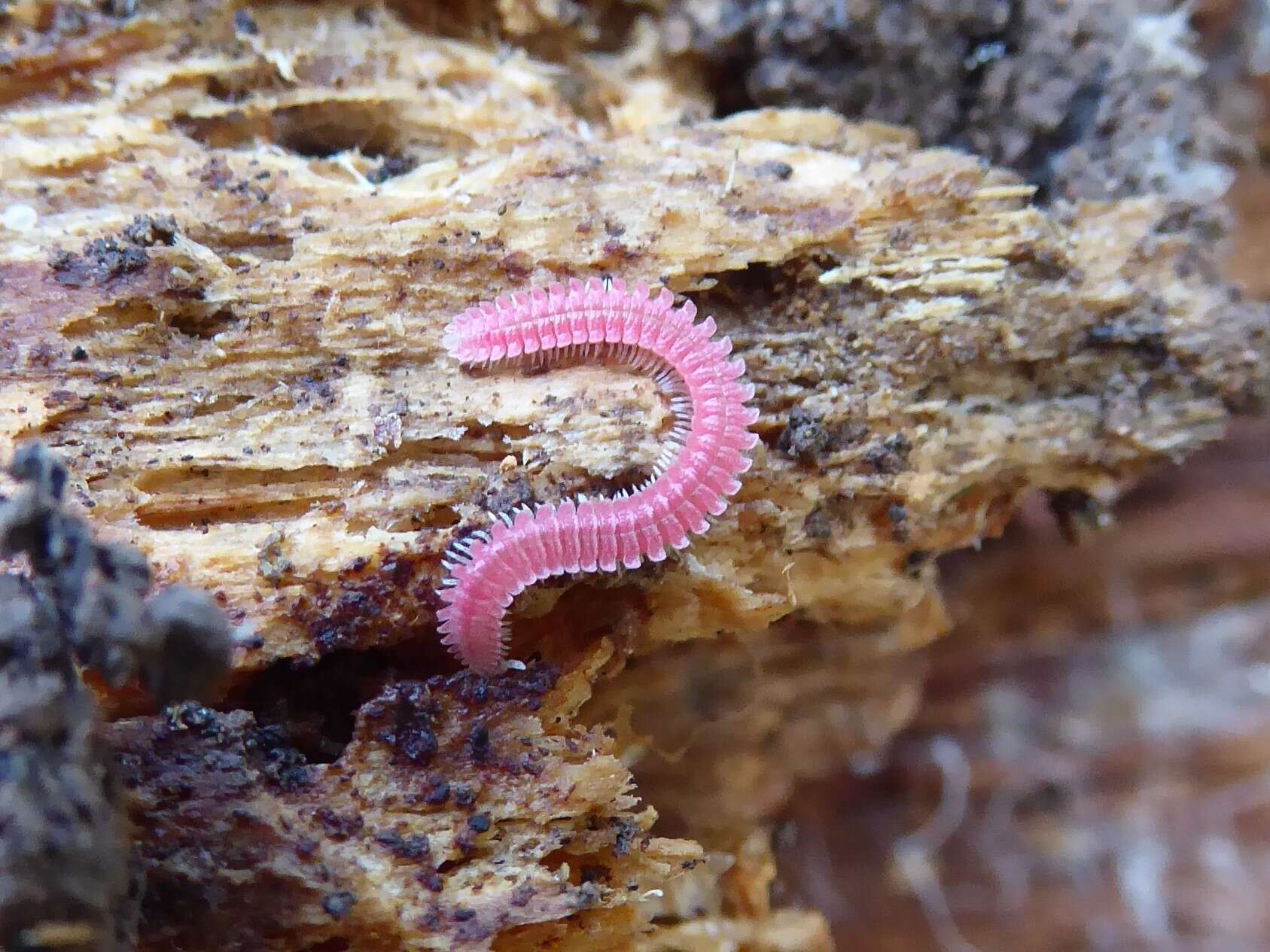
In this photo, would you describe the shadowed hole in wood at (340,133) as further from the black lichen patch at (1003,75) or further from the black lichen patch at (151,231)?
the black lichen patch at (1003,75)

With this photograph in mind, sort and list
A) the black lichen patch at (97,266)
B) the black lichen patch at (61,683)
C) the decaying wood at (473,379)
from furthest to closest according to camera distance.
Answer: the black lichen patch at (97,266) < the decaying wood at (473,379) < the black lichen patch at (61,683)

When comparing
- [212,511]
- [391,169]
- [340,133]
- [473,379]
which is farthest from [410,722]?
[340,133]

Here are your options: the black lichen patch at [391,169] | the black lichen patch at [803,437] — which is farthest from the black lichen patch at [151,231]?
the black lichen patch at [803,437]

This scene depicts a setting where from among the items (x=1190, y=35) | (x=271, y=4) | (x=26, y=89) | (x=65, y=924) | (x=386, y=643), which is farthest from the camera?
(x=1190, y=35)

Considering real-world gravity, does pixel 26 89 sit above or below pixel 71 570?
above

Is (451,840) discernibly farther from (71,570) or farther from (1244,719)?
(1244,719)

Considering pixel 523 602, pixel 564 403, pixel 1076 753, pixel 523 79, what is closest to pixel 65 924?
pixel 523 602

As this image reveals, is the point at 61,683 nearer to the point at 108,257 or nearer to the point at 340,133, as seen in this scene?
the point at 108,257
